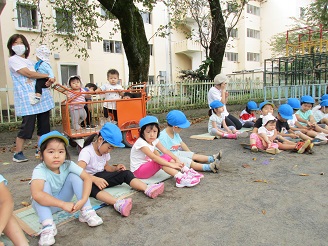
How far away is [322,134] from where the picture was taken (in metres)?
5.30

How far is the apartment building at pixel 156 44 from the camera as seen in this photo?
13250 mm

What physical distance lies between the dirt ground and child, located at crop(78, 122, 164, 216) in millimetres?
116

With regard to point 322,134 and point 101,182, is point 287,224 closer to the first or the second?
point 101,182

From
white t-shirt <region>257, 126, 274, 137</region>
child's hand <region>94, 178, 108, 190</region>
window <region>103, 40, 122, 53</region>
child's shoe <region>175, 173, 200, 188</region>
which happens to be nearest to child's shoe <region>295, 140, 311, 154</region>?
white t-shirt <region>257, 126, 274, 137</region>

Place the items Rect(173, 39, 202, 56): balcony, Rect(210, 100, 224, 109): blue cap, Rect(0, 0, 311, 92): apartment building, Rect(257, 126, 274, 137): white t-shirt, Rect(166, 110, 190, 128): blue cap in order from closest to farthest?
1. Rect(166, 110, 190, 128): blue cap
2. Rect(257, 126, 274, 137): white t-shirt
3. Rect(210, 100, 224, 109): blue cap
4. Rect(0, 0, 311, 92): apartment building
5. Rect(173, 39, 202, 56): balcony

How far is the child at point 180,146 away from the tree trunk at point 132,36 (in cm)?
497

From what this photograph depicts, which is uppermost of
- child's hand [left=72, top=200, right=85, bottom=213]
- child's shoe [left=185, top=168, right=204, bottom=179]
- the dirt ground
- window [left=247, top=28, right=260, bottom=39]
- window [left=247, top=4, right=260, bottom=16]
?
window [left=247, top=4, right=260, bottom=16]

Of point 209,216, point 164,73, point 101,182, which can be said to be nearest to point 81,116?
point 101,182

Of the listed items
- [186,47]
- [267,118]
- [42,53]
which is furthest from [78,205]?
[186,47]

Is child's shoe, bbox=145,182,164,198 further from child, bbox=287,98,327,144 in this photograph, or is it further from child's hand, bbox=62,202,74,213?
child, bbox=287,98,327,144

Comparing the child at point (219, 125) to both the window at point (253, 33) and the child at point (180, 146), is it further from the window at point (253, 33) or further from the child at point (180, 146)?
the window at point (253, 33)

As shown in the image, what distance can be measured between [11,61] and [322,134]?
18.1ft

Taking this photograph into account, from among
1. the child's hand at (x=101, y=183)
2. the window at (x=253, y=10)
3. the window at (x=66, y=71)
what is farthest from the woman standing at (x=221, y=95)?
the window at (x=253, y=10)

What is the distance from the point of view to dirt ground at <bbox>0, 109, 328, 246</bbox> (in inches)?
85.2
